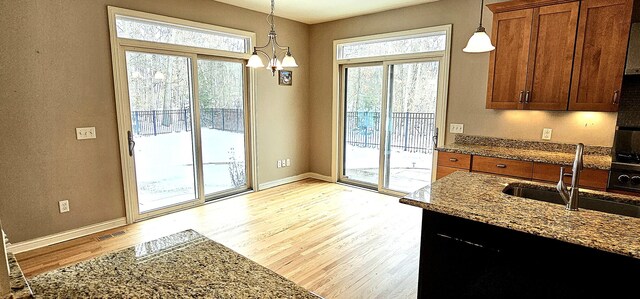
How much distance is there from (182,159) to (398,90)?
312cm

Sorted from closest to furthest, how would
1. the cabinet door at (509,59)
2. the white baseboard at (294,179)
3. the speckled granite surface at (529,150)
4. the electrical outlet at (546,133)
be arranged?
the speckled granite surface at (529,150) → the cabinet door at (509,59) → the electrical outlet at (546,133) → the white baseboard at (294,179)

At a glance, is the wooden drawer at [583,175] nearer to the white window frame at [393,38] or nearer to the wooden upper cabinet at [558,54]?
the wooden upper cabinet at [558,54]

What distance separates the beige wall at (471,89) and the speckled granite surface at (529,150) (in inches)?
2.6

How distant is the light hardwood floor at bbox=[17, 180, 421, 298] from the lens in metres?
2.68

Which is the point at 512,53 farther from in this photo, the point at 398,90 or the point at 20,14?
the point at 20,14

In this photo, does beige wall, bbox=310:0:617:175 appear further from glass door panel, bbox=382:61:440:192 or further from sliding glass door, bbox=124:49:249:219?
sliding glass door, bbox=124:49:249:219

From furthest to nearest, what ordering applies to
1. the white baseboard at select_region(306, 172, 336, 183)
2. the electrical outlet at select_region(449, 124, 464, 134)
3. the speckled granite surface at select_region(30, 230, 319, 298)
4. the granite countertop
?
the white baseboard at select_region(306, 172, 336, 183)
the electrical outlet at select_region(449, 124, 464, 134)
the granite countertop
the speckled granite surface at select_region(30, 230, 319, 298)

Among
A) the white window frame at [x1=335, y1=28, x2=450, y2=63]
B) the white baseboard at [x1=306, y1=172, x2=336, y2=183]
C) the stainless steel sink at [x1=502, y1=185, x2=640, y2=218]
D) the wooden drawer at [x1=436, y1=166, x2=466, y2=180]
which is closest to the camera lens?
the stainless steel sink at [x1=502, y1=185, x2=640, y2=218]

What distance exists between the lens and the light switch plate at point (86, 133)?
10.8 feet

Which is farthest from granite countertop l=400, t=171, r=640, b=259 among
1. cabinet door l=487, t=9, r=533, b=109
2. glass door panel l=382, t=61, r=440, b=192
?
glass door panel l=382, t=61, r=440, b=192

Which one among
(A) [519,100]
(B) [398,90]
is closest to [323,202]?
(B) [398,90]

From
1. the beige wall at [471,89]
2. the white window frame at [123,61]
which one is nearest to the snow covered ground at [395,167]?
the beige wall at [471,89]

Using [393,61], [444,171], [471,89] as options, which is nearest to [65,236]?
[444,171]

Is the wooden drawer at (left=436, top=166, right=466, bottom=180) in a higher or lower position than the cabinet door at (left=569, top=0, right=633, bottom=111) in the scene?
lower
